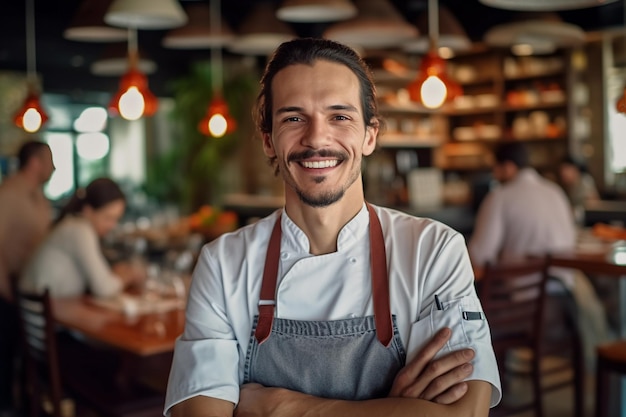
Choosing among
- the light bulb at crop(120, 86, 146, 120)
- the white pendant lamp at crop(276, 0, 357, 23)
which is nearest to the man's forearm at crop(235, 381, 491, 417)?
the white pendant lamp at crop(276, 0, 357, 23)

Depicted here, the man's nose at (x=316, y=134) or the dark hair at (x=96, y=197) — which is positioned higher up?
the man's nose at (x=316, y=134)

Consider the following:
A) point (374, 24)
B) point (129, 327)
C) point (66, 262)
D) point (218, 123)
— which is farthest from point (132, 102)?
point (129, 327)

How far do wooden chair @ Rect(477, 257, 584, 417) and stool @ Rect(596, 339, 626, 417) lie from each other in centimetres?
50

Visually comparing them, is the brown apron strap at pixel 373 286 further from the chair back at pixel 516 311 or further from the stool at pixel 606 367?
the chair back at pixel 516 311

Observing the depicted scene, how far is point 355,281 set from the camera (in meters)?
1.81

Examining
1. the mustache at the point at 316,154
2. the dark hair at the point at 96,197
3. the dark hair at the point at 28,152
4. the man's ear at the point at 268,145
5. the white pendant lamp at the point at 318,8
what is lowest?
the dark hair at the point at 96,197

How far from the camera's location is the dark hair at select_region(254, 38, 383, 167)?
180 centimetres

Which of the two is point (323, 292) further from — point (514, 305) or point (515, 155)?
point (515, 155)

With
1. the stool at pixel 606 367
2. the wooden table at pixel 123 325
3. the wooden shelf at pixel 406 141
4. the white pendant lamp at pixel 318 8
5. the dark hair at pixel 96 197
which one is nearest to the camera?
the stool at pixel 606 367

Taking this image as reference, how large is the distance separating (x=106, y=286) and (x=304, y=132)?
106 inches

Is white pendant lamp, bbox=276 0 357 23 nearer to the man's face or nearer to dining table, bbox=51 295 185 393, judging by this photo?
dining table, bbox=51 295 185 393

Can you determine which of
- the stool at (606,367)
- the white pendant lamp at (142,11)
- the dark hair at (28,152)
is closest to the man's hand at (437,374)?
the stool at (606,367)

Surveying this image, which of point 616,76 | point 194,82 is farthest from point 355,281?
point 194,82

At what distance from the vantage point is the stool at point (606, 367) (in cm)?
291
